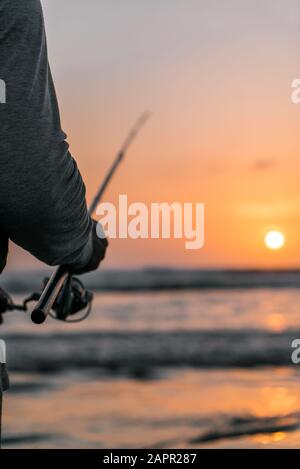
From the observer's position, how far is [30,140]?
159 centimetres

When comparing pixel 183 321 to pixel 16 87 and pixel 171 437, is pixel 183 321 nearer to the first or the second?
pixel 171 437

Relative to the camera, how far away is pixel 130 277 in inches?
1168

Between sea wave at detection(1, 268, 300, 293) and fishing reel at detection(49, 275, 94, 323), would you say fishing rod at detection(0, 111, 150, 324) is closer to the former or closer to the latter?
fishing reel at detection(49, 275, 94, 323)

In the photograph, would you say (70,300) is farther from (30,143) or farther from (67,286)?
(30,143)

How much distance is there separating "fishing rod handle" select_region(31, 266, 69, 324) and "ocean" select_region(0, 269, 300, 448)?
3.43 m

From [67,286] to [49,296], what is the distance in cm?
31

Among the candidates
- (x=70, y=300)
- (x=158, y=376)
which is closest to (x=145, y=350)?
(x=158, y=376)

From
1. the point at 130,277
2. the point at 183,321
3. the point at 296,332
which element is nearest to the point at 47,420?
the point at 296,332

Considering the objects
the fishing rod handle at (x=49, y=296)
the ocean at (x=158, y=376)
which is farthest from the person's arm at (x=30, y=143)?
the ocean at (x=158, y=376)

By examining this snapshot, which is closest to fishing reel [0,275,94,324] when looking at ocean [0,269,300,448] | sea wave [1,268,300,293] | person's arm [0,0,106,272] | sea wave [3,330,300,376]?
person's arm [0,0,106,272]

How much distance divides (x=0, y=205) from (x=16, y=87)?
217 millimetres

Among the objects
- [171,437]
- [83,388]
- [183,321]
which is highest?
[183,321]

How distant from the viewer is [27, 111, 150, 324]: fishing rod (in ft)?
6.48

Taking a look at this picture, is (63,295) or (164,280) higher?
(164,280)
